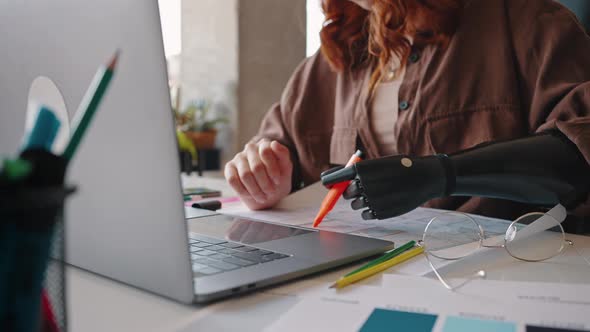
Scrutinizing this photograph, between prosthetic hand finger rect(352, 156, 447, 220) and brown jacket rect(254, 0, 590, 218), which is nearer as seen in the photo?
prosthetic hand finger rect(352, 156, 447, 220)

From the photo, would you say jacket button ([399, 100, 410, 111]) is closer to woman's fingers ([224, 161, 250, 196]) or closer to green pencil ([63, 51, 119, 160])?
woman's fingers ([224, 161, 250, 196])

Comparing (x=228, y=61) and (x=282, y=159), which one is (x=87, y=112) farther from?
(x=228, y=61)

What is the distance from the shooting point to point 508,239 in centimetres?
52

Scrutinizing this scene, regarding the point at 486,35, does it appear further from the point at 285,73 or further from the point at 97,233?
the point at 285,73

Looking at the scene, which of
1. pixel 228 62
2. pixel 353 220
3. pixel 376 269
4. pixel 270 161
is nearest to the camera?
pixel 376 269

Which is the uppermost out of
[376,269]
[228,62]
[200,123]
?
[228,62]

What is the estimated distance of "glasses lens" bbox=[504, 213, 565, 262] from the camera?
0.49 m

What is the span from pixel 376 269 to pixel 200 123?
241cm

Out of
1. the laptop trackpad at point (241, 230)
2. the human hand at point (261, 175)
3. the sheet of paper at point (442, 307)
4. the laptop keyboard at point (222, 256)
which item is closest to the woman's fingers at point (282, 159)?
the human hand at point (261, 175)

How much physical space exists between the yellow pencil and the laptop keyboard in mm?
71

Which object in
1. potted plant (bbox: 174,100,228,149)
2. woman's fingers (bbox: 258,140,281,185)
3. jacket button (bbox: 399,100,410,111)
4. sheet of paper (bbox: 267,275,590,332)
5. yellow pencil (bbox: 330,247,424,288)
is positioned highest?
jacket button (bbox: 399,100,410,111)

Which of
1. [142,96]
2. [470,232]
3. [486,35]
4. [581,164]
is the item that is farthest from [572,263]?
[486,35]

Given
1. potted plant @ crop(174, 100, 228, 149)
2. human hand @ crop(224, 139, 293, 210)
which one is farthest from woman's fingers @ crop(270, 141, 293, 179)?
potted plant @ crop(174, 100, 228, 149)

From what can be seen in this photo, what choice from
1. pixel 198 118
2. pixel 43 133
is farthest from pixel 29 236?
pixel 198 118
